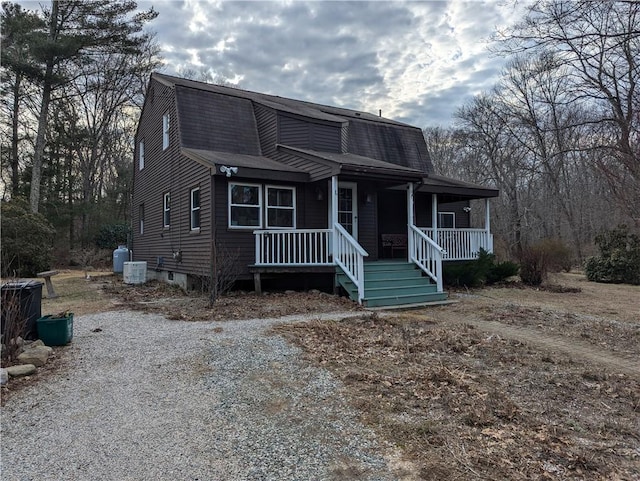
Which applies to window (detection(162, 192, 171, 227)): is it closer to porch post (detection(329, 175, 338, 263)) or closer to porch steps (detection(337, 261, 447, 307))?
porch post (detection(329, 175, 338, 263))

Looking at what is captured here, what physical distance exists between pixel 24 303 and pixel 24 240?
15269mm

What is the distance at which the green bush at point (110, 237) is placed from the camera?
24.7 metres

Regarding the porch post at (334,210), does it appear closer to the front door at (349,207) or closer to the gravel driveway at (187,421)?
the front door at (349,207)

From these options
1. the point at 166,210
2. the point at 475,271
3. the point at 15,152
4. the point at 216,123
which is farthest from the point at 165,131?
the point at 15,152

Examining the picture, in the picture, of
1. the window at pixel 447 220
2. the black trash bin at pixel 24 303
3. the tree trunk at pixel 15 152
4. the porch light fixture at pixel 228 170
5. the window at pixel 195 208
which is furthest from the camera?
the tree trunk at pixel 15 152

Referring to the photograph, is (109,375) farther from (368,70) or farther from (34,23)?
(34,23)

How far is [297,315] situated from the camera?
8055 mm

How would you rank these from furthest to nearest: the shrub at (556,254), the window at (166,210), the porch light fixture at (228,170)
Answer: the shrub at (556,254), the window at (166,210), the porch light fixture at (228,170)

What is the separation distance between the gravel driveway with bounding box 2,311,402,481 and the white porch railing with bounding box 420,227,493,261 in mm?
8735

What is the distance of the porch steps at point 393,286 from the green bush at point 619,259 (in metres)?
9.55

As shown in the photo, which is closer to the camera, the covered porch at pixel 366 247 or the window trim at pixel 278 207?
the covered porch at pixel 366 247

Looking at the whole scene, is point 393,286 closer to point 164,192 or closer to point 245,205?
point 245,205

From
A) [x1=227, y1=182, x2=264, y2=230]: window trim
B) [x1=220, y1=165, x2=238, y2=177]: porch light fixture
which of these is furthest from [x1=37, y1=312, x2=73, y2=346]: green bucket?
[x1=227, y1=182, x2=264, y2=230]: window trim

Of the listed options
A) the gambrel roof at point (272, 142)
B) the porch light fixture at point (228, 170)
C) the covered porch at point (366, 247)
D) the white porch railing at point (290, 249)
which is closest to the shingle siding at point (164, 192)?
the gambrel roof at point (272, 142)
